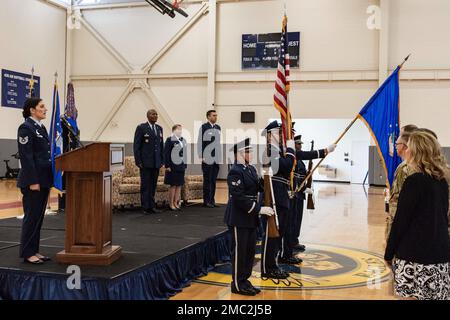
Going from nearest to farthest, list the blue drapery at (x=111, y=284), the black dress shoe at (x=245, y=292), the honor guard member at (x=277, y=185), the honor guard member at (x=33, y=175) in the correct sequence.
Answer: the blue drapery at (x=111, y=284)
the honor guard member at (x=33, y=175)
the black dress shoe at (x=245, y=292)
the honor guard member at (x=277, y=185)

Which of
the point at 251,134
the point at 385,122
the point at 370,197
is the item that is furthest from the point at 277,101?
the point at 251,134

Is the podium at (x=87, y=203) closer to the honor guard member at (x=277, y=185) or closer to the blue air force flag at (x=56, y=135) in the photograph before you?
the honor guard member at (x=277, y=185)

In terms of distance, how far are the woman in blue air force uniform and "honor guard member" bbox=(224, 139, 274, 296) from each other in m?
3.47

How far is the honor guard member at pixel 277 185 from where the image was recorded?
13.4ft

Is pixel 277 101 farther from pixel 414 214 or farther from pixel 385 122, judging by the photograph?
pixel 414 214

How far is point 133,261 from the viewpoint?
3.62 m

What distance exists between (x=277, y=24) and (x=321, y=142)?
200 inches

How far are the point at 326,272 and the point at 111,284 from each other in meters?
2.34

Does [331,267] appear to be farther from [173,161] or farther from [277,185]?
[173,161]

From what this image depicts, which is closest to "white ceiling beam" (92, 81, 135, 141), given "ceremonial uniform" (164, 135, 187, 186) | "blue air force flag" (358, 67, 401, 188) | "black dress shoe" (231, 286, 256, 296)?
"ceremonial uniform" (164, 135, 187, 186)

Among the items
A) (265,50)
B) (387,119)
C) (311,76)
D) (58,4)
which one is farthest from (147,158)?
(58,4)

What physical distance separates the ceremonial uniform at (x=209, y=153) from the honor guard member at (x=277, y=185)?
10.6 ft

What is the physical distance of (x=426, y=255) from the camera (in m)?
2.56

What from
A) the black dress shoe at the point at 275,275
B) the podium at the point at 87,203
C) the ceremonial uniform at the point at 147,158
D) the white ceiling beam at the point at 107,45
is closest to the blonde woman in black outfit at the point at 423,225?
the black dress shoe at the point at 275,275
